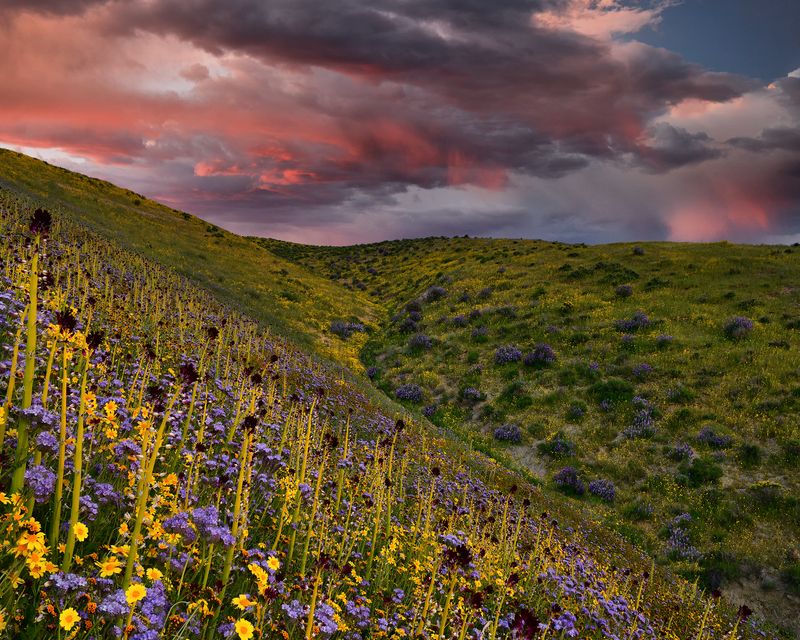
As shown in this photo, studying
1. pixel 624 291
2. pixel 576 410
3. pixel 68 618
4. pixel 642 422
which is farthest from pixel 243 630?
pixel 624 291

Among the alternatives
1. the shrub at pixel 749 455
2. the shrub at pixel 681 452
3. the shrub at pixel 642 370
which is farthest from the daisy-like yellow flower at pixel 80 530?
the shrub at pixel 642 370

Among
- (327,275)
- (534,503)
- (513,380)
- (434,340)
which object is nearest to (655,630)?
(534,503)

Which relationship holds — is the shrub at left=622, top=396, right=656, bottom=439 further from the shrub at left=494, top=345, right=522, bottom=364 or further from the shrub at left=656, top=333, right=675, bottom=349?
the shrub at left=494, top=345, right=522, bottom=364

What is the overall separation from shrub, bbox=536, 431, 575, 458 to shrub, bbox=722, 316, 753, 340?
12335 millimetres

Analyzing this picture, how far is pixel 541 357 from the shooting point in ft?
86.8

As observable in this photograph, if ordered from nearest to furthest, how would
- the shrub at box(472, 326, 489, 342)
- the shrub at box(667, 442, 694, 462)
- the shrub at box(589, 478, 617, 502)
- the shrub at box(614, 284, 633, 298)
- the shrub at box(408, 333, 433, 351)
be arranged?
1. the shrub at box(589, 478, 617, 502)
2. the shrub at box(667, 442, 694, 462)
3. the shrub at box(472, 326, 489, 342)
4. the shrub at box(408, 333, 433, 351)
5. the shrub at box(614, 284, 633, 298)

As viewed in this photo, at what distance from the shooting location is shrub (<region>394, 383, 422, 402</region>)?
25.7 m

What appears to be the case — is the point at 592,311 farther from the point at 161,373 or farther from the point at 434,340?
the point at 161,373

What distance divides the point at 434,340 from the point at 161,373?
24.5 metres

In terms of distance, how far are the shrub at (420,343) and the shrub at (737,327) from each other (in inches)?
679

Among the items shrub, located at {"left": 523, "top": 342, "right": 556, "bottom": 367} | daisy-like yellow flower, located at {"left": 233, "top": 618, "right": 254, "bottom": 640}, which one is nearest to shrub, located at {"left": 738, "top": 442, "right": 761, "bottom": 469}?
shrub, located at {"left": 523, "top": 342, "right": 556, "bottom": 367}

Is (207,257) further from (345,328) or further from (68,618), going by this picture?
(68,618)

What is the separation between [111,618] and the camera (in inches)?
105

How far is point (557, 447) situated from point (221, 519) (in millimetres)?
17576
